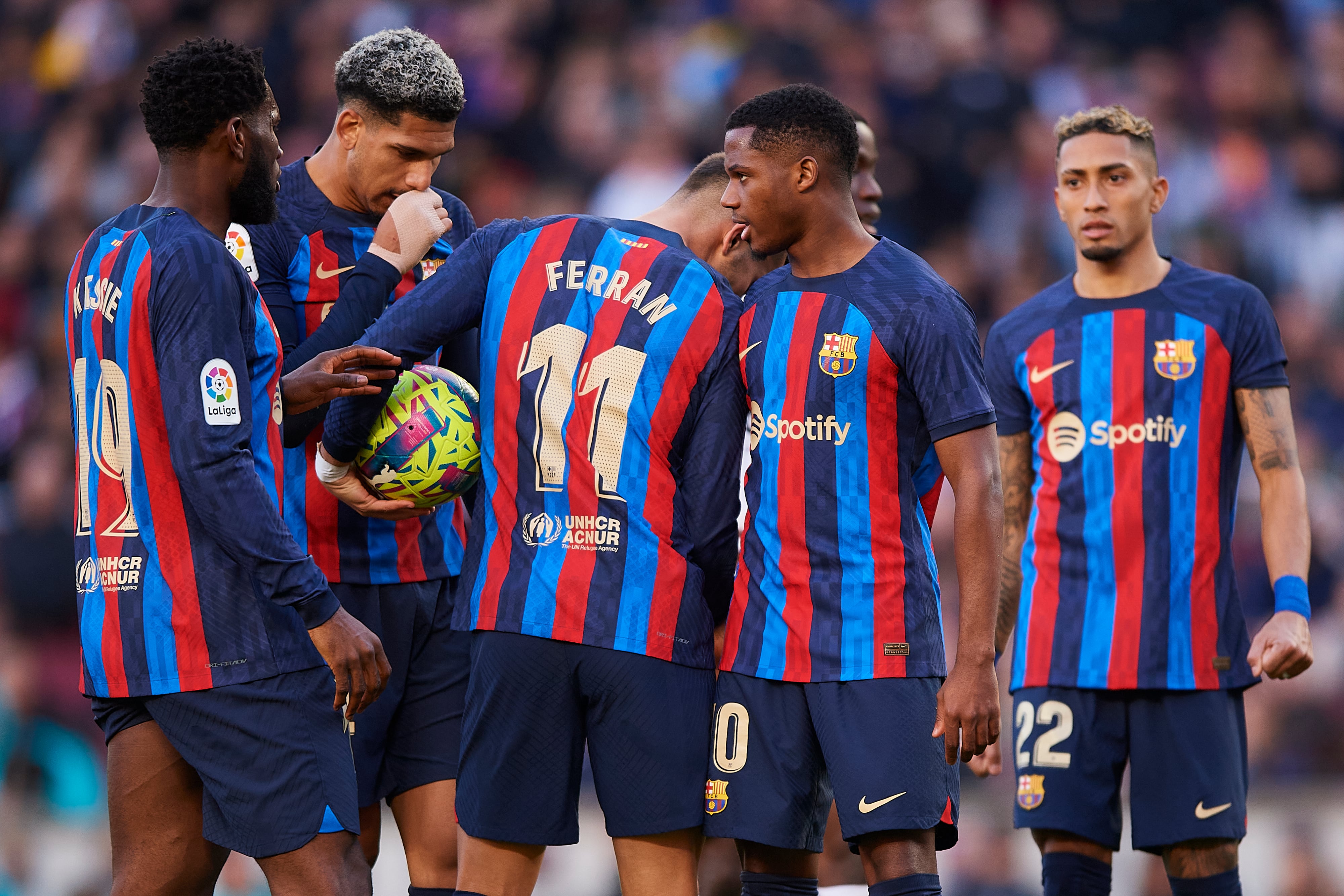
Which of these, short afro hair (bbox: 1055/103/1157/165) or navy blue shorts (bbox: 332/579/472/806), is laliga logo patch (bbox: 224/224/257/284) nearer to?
navy blue shorts (bbox: 332/579/472/806)

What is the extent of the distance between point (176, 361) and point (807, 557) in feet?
5.26

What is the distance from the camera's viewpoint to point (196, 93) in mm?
3707

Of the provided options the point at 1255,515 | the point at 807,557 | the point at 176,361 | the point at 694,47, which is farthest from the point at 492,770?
the point at 694,47

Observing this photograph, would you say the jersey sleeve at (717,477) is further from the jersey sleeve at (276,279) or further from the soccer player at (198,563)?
the jersey sleeve at (276,279)

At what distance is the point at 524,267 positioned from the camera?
13.1 feet

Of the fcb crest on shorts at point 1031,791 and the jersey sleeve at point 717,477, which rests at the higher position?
the jersey sleeve at point 717,477

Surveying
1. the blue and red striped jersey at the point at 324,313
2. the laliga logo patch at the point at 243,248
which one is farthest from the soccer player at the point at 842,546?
the laliga logo patch at the point at 243,248

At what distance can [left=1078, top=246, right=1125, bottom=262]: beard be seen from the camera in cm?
508

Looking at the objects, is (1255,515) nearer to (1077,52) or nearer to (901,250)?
(1077,52)

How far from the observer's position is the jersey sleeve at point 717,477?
3.96 m

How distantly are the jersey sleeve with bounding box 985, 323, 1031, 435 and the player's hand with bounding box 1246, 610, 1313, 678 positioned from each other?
3.37 feet

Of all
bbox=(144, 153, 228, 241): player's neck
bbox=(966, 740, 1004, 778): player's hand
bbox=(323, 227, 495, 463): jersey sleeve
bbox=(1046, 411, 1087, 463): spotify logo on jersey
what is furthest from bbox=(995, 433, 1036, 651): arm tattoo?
bbox=(144, 153, 228, 241): player's neck

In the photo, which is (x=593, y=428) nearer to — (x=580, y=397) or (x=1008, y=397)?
(x=580, y=397)

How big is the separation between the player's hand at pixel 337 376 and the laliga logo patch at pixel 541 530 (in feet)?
1.70
